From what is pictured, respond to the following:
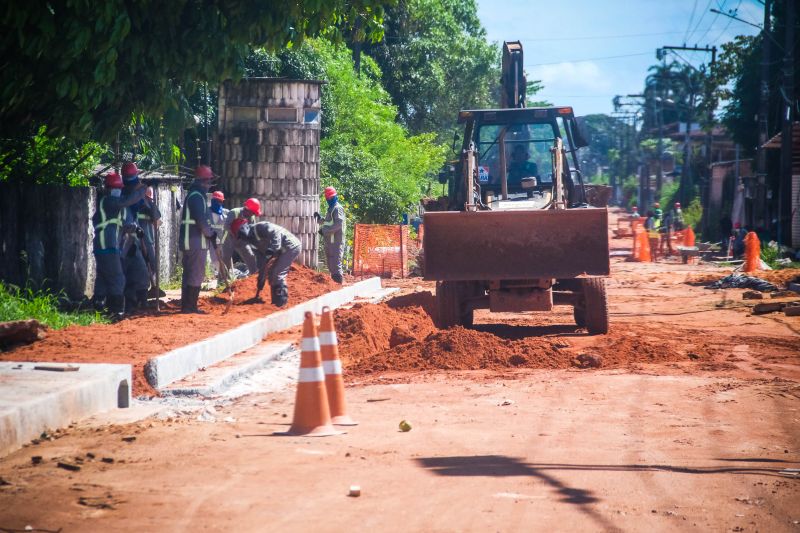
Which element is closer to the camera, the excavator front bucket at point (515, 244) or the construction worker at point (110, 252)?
the excavator front bucket at point (515, 244)

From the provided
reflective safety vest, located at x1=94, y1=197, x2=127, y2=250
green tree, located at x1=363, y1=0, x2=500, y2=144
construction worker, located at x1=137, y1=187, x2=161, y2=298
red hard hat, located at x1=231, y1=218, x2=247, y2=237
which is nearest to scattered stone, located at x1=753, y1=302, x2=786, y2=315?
red hard hat, located at x1=231, y1=218, x2=247, y2=237

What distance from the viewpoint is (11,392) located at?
24.9 feet

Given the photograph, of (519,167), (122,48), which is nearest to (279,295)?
(519,167)

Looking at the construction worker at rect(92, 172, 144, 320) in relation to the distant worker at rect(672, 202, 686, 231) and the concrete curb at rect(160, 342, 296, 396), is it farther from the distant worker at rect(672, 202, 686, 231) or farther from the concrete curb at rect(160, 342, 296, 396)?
the distant worker at rect(672, 202, 686, 231)

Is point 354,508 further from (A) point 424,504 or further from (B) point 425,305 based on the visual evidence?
(B) point 425,305

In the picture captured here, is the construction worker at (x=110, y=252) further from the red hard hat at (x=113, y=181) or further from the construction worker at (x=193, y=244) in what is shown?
the construction worker at (x=193, y=244)

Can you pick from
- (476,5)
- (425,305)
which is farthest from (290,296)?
(476,5)

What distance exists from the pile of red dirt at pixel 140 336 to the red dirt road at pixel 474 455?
57.0 inches

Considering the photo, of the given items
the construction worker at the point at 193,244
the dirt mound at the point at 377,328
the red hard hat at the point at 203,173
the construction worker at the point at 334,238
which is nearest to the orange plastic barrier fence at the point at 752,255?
the construction worker at the point at 334,238

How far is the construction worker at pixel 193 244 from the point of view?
14461mm

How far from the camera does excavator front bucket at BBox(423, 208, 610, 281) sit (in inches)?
519

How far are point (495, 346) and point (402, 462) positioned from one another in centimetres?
543

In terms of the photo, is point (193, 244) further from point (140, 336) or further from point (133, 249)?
point (140, 336)

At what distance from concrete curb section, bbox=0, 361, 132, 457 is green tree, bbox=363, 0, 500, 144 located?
3709cm
